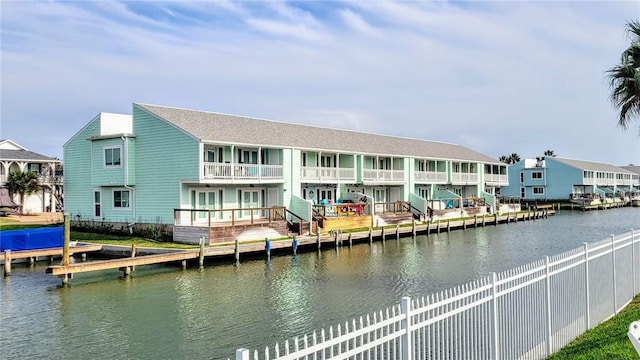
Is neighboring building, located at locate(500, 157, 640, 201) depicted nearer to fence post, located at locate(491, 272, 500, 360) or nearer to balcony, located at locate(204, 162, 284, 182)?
balcony, located at locate(204, 162, 284, 182)

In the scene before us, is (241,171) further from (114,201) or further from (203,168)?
(114,201)

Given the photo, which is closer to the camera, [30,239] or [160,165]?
[30,239]

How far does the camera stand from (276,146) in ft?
133

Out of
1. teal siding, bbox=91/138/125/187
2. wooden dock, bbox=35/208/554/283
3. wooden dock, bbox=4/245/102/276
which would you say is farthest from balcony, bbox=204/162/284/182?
wooden dock, bbox=4/245/102/276

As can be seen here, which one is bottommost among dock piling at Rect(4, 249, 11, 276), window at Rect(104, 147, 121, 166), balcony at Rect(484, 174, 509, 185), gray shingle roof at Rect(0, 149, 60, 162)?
dock piling at Rect(4, 249, 11, 276)

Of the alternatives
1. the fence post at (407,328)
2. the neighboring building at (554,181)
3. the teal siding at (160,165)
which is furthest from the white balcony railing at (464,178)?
the fence post at (407,328)

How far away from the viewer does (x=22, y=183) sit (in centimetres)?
5488

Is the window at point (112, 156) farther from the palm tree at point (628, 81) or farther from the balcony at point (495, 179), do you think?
the balcony at point (495, 179)

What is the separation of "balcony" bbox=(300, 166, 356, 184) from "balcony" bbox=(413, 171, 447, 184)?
36.2 ft

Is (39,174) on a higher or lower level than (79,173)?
higher

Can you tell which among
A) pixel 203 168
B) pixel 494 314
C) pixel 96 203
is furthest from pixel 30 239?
pixel 494 314

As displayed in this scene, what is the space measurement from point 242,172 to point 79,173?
13.9 metres

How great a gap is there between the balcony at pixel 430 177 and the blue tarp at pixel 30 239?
3597 cm

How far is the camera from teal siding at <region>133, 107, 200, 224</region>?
116 feet
